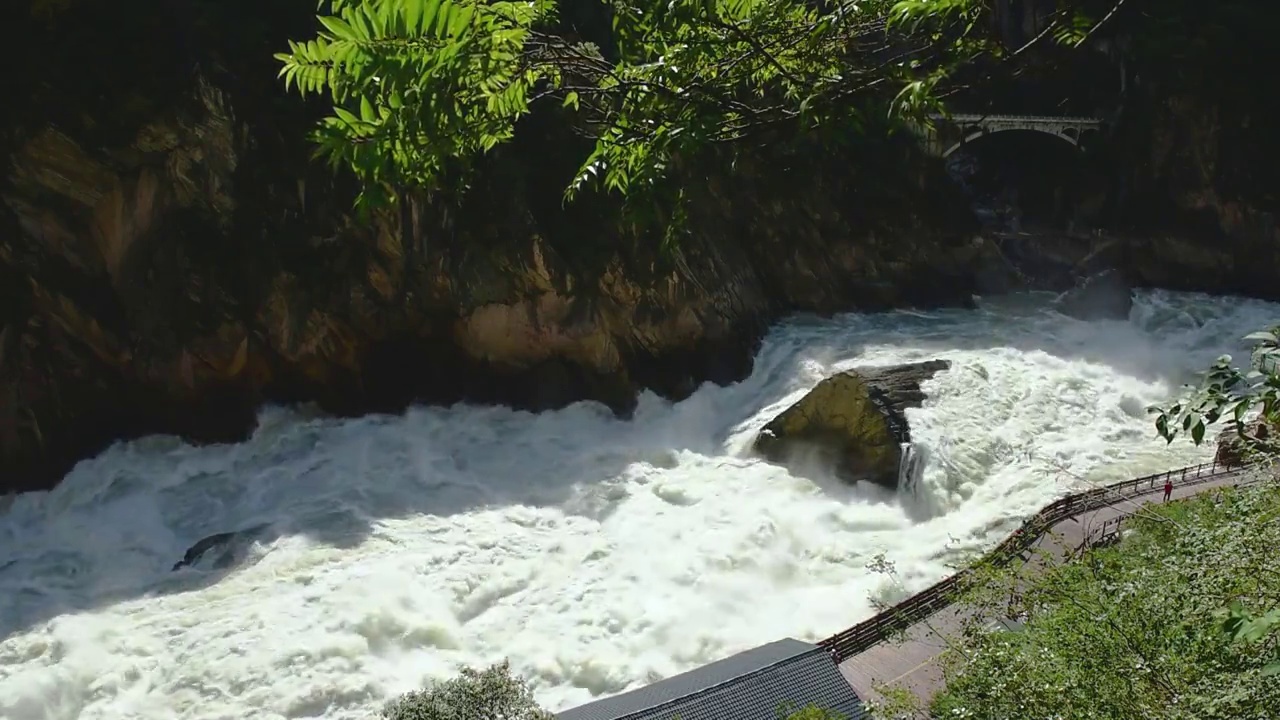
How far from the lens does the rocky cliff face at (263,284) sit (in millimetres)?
14414

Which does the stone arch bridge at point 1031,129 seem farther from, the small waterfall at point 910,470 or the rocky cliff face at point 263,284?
the small waterfall at point 910,470

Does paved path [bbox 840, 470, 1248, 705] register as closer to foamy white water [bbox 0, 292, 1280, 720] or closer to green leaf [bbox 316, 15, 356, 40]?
foamy white water [bbox 0, 292, 1280, 720]

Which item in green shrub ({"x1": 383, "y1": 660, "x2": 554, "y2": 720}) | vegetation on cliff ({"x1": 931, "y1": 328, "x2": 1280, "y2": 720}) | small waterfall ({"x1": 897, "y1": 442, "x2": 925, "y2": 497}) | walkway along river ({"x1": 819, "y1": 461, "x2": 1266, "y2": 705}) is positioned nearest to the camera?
vegetation on cliff ({"x1": 931, "y1": 328, "x2": 1280, "y2": 720})

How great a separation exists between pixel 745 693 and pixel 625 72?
716 centimetres

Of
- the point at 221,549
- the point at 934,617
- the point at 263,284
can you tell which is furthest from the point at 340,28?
the point at 263,284

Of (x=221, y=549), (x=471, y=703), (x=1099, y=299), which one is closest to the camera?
(x=471, y=703)

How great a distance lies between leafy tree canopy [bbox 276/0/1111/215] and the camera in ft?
6.33

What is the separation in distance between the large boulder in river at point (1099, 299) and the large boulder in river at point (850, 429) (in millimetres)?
10009

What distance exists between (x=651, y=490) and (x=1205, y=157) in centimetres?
2301

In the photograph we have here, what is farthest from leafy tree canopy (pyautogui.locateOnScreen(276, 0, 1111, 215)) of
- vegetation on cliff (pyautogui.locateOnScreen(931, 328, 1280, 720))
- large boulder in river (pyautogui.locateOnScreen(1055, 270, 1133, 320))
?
large boulder in river (pyautogui.locateOnScreen(1055, 270, 1133, 320))

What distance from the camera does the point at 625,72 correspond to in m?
2.41

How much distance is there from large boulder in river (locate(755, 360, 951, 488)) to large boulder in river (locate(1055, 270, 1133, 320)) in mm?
10009

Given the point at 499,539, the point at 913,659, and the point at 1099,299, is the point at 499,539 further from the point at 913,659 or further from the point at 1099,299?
the point at 1099,299

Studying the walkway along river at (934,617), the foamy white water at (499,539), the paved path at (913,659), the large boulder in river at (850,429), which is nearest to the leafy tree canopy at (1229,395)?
the walkway along river at (934,617)
